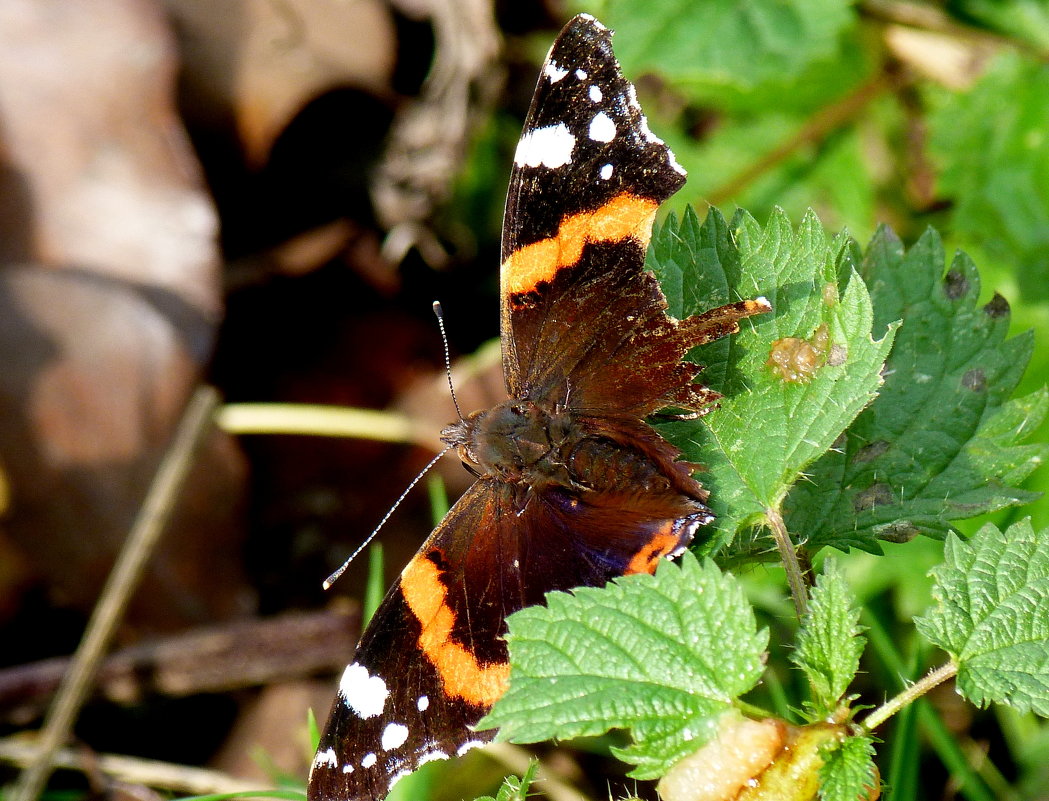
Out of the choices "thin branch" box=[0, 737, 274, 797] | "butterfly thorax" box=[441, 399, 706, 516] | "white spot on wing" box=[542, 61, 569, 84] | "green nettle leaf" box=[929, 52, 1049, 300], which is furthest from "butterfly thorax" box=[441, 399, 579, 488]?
"green nettle leaf" box=[929, 52, 1049, 300]

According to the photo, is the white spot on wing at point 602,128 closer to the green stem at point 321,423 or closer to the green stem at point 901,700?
the green stem at point 901,700

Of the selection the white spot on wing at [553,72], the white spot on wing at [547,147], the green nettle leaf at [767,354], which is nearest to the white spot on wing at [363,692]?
the green nettle leaf at [767,354]

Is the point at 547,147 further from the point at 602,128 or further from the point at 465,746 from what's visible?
the point at 465,746

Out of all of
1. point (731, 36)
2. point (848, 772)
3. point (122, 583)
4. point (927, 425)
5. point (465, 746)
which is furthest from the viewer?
point (731, 36)

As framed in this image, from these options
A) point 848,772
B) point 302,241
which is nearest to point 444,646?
point 848,772

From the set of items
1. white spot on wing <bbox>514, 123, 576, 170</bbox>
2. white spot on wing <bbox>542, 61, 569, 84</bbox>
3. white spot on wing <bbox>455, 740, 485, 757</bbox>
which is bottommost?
white spot on wing <bbox>455, 740, 485, 757</bbox>

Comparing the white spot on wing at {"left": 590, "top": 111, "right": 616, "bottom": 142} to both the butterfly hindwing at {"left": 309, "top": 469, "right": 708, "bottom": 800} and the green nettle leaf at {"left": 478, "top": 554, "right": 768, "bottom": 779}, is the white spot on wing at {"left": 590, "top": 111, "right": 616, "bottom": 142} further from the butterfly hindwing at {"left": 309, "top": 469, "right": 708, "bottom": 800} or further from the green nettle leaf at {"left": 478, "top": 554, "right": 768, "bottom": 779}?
the green nettle leaf at {"left": 478, "top": 554, "right": 768, "bottom": 779}

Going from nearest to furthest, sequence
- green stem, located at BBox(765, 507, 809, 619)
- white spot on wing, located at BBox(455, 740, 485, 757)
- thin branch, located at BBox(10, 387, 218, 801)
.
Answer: green stem, located at BBox(765, 507, 809, 619), white spot on wing, located at BBox(455, 740, 485, 757), thin branch, located at BBox(10, 387, 218, 801)
